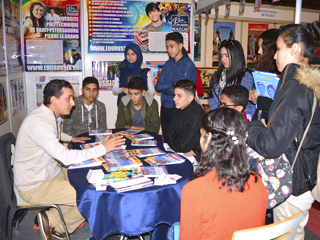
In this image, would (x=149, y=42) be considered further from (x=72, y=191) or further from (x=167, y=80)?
(x=72, y=191)

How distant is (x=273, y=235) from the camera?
47.2 inches

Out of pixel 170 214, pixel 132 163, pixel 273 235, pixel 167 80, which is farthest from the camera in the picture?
pixel 167 80

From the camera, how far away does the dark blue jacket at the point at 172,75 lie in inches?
135

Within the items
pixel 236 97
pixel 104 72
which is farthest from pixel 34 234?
pixel 104 72

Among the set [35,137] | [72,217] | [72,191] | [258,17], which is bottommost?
[72,217]

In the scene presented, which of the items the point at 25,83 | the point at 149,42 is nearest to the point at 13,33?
the point at 25,83

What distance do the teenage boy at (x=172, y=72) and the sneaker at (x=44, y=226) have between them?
159 cm

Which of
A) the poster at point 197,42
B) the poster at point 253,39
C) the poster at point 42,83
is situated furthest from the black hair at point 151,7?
the poster at point 253,39

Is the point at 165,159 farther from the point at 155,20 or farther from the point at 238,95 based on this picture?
the point at 155,20

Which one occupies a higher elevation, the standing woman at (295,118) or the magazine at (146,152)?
the standing woman at (295,118)

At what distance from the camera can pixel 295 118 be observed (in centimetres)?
146

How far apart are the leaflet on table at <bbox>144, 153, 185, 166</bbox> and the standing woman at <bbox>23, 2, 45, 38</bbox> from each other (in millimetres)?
3708

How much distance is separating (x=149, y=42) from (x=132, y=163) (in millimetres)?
3505

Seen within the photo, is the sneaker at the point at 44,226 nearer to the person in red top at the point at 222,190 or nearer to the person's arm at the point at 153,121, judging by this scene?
the person in red top at the point at 222,190
